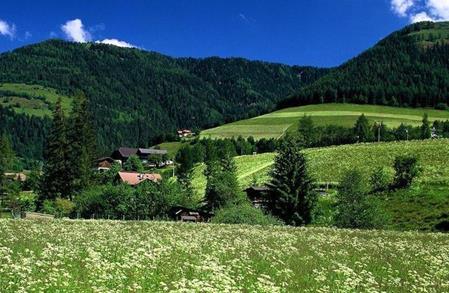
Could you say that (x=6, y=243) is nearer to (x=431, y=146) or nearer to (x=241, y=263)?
Answer: (x=241, y=263)

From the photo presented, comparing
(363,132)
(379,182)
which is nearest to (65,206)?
(379,182)

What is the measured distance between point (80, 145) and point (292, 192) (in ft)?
125

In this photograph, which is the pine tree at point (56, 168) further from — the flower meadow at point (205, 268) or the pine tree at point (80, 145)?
the flower meadow at point (205, 268)

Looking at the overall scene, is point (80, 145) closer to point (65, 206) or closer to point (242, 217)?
point (65, 206)

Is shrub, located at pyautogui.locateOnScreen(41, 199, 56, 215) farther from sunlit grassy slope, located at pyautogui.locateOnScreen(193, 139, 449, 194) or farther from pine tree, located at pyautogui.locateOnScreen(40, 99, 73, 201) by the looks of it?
sunlit grassy slope, located at pyautogui.locateOnScreen(193, 139, 449, 194)

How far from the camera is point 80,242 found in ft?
65.4

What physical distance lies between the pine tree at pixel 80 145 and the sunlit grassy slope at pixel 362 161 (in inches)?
1092

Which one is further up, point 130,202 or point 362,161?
point 362,161

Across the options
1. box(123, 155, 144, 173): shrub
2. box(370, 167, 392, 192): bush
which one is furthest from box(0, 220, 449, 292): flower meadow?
box(123, 155, 144, 173): shrub

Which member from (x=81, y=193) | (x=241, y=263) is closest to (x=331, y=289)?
(x=241, y=263)

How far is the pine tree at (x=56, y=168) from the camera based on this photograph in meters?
91.8

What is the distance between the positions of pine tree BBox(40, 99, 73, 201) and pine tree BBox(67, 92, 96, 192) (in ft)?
2.77

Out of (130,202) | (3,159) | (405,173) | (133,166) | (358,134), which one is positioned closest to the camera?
(130,202)

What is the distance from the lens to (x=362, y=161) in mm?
120188
